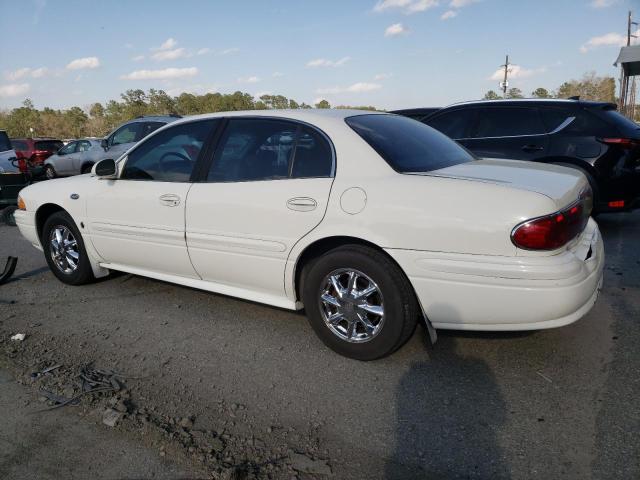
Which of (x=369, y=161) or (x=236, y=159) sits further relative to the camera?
(x=236, y=159)

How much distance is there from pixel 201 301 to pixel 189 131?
1.42 meters

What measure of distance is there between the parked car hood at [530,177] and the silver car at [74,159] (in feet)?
48.3

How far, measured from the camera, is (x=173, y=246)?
378 centimetres

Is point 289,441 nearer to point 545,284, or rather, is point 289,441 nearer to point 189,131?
point 545,284

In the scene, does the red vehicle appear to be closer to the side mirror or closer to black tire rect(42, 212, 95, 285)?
black tire rect(42, 212, 95, 285)

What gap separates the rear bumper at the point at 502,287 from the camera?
2.55m

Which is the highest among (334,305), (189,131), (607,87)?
(189,131)

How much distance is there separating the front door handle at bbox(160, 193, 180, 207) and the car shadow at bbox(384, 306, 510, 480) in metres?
2.06

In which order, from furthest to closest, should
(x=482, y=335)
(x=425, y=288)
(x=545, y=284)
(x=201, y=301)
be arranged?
1. (x=201, y=301)
2. (x=482, y=335)
3. (x=425, y=288)
4. (x=545, y=284)

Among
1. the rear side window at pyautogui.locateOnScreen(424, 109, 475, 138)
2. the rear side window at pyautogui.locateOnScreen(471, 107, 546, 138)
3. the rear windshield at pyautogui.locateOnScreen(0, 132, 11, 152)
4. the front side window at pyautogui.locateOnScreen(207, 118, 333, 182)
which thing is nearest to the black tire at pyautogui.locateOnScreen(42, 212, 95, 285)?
the front side window at pyautogui.locateOnScreen(207, 118, 333, 182)

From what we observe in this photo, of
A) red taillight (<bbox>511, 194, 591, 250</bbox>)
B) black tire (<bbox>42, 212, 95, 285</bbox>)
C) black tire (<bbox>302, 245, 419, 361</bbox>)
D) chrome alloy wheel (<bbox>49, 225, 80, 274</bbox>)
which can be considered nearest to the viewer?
red taillight (<bbox>511, 194, 591, 250</bbox>)

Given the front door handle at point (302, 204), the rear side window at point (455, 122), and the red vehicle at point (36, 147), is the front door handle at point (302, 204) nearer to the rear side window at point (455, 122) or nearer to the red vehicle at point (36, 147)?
the rear side window at point (455, 122)

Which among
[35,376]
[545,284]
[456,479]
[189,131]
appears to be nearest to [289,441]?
[456,479]

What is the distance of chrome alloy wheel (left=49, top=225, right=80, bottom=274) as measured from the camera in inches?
183
